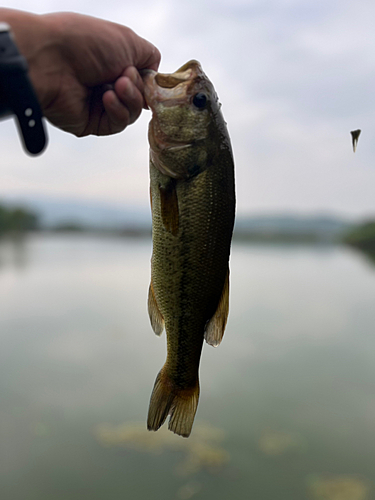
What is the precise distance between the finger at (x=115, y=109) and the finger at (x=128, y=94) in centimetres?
2

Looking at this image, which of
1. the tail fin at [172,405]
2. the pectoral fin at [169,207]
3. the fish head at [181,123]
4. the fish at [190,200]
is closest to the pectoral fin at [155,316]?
the fish at [190,200]

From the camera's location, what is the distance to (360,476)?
90.8 ft

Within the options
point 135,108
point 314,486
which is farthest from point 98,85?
point 314,486

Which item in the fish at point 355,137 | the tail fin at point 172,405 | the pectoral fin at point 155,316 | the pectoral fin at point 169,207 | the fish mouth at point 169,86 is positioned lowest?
the tail fin at point 172,405

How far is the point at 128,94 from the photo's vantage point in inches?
75.1

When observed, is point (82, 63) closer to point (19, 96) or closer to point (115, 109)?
point (115, 109)

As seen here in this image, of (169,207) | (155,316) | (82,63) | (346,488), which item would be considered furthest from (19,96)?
(346,488)

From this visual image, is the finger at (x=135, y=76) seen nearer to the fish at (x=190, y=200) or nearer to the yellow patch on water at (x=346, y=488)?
the fish at (x=190, y=200)

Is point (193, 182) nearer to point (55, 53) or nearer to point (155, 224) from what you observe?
point (155, 224)

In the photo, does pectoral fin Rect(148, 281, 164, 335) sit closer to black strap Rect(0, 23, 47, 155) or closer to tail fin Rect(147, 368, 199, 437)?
tail fin Rect(147, 368, 199, 437)

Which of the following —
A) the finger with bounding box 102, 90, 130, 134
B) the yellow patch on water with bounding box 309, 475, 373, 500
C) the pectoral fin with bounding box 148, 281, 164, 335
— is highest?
the finger with bounding box 102, 90, 130, 134

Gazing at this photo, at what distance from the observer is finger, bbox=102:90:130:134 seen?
194 cm

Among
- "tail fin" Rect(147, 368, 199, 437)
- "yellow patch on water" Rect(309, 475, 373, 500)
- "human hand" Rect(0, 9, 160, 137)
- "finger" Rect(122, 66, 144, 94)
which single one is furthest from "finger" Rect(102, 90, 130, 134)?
"yellow patch on water" Rect(309, 475, 373, 500)

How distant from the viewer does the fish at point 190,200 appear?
74.9 inches
